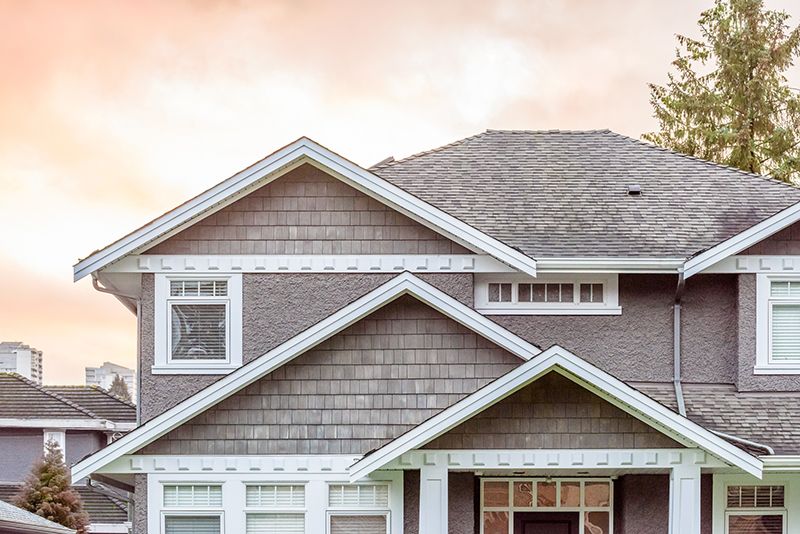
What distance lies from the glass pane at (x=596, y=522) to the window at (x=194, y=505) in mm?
4671

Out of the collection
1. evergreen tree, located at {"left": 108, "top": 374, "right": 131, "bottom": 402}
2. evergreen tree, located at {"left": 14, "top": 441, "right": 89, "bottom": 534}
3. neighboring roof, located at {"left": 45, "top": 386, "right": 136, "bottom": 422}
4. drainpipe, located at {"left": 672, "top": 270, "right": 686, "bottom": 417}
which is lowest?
evergreen tree, located at {"left": 108, "top": 374, "right": 131, "bottom": 402}

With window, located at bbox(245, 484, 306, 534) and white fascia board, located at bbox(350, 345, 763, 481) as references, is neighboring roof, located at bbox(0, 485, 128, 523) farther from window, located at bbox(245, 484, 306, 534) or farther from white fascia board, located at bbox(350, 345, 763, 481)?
white fascia board, located at bbox(350, 345, 763, 481)

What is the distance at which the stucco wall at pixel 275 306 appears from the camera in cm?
1292

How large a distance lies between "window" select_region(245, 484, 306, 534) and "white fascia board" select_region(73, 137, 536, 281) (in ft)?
12.3

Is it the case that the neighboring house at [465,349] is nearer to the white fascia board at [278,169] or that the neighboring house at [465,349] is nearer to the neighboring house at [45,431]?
the white fascia board at [278,169]

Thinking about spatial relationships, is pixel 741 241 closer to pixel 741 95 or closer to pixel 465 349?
pixel 465 349

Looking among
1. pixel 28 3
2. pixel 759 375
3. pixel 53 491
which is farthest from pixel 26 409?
pixel 759 375

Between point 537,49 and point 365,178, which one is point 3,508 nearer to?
point 365,178

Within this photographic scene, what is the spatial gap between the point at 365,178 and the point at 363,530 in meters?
4.59

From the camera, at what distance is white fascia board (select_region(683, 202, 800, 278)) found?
1272cm

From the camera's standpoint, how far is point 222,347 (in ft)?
42.6

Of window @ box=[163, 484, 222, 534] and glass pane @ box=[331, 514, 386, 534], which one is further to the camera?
glass pane @ box=[331, 514, 386, 534]

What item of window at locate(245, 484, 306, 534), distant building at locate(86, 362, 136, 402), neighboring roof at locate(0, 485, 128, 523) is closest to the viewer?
window at locate(245, 484, 306, 534)

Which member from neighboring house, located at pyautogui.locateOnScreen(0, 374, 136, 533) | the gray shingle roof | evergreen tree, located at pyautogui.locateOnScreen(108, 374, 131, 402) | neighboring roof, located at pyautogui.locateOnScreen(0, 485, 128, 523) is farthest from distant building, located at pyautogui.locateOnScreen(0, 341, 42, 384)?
the gray shingle roof
